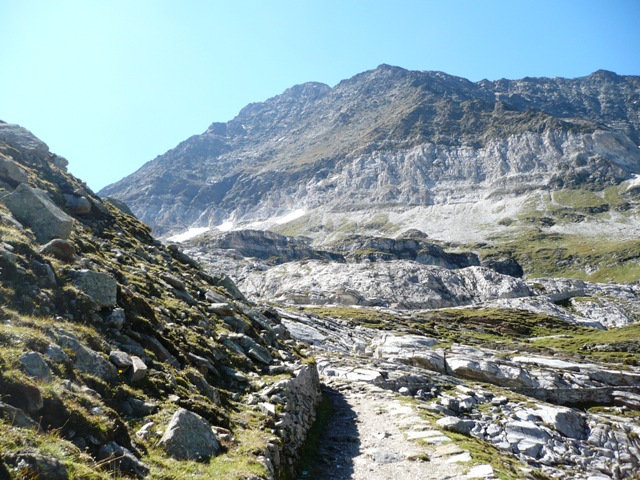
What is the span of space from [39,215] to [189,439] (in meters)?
12.0

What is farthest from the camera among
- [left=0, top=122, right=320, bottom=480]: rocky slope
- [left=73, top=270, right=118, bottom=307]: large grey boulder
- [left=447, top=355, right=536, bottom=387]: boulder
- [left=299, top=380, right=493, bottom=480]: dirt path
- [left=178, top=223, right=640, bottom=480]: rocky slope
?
[left=447, top=355, right=536, bottom=387]: boulder

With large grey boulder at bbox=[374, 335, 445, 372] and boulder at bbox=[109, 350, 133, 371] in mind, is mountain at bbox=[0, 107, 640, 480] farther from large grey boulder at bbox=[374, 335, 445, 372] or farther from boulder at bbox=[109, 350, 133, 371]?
large grey boulder at bbox=[374, 335, 445, 372]

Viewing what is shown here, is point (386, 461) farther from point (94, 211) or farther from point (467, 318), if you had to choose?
point (467, 318)

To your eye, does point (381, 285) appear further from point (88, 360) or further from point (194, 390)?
point (88, 360)

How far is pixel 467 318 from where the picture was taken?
10600 cm

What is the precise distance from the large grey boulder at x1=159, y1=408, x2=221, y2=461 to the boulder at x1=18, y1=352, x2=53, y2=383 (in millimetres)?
3089

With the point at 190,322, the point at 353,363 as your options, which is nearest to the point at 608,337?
the point at 353,363

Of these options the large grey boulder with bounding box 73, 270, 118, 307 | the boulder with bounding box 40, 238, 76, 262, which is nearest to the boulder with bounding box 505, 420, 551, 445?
the large grey boulder with bounding box 73, 270, 118, 307

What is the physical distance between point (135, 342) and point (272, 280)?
135717 mm

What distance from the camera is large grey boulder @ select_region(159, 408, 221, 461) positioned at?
999 cm

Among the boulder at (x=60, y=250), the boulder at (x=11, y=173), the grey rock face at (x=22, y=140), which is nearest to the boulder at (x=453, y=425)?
the boulder at (x=60, y=250)

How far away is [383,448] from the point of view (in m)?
18.6

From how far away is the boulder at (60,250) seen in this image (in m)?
14.4

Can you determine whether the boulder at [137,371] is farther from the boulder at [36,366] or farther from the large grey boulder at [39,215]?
the large grey boulder at [39,215]
